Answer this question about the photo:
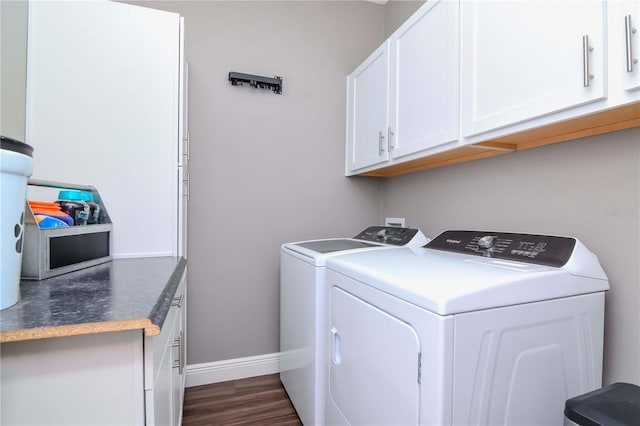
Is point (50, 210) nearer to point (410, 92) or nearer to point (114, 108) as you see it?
point (114, 108)

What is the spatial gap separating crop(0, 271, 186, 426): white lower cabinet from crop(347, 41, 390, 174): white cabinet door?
162 centimetres

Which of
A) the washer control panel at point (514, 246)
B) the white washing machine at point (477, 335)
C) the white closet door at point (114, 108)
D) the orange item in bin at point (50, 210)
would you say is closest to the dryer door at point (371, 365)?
the white washing machine at point (477, 335)

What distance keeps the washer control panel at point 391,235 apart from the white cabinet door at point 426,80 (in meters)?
0.45

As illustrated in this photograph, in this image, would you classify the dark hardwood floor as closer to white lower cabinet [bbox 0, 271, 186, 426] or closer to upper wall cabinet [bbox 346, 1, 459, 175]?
white lower cabinet [bbox 0, 271, 186, 426]

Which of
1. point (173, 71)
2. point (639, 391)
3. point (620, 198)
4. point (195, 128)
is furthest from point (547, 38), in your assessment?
point (195, 128)

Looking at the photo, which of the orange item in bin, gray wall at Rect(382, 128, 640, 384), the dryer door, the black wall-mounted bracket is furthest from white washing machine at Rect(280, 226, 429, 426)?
the black wall-mounted bracket

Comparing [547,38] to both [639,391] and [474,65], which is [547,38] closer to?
[474,65]

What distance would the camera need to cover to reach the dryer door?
35.4 inches

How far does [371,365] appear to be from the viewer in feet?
3.52

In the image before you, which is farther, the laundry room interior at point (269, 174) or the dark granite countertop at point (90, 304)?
the laundry room interior at point (269, 174)

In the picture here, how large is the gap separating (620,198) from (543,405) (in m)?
0.75

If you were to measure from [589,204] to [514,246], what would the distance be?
0.31 metres

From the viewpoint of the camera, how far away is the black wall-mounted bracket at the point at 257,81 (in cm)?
220

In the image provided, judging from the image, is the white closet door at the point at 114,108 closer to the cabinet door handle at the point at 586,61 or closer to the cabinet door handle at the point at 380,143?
the cabinet door handle at the point at 380,143
